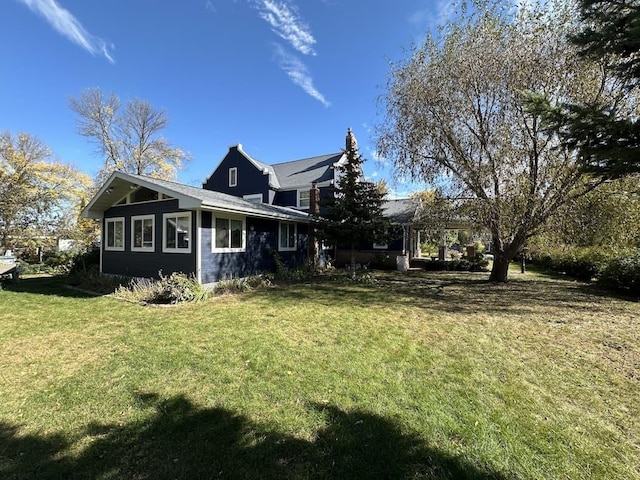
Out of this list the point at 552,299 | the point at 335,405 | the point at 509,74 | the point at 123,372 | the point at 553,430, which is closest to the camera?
the point at 553,430

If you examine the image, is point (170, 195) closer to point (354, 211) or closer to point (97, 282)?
point (97, 282)

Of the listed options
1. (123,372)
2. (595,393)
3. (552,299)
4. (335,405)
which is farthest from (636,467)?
(552,299)

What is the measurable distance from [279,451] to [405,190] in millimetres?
12587

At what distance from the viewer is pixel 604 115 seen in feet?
12.5

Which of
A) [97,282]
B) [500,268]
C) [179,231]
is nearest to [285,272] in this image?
[179,231]

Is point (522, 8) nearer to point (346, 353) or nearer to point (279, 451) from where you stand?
point (346, 353)

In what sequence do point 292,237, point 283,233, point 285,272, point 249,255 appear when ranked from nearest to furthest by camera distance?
point 249,255, point 285,272, point 283,233, point 292,237

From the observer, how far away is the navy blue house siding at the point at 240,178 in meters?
22.7

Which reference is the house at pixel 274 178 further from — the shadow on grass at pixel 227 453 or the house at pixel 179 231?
the shadow on grass at pixel 227 453

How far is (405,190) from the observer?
13617 mm

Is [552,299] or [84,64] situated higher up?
[84,64]

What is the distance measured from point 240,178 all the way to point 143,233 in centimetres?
1324

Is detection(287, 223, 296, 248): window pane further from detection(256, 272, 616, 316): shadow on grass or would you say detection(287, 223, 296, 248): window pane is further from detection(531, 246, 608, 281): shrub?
detection(531, 246, 608, 281): shrub

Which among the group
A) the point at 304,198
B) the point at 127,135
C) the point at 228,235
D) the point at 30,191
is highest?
the point at 127,135
